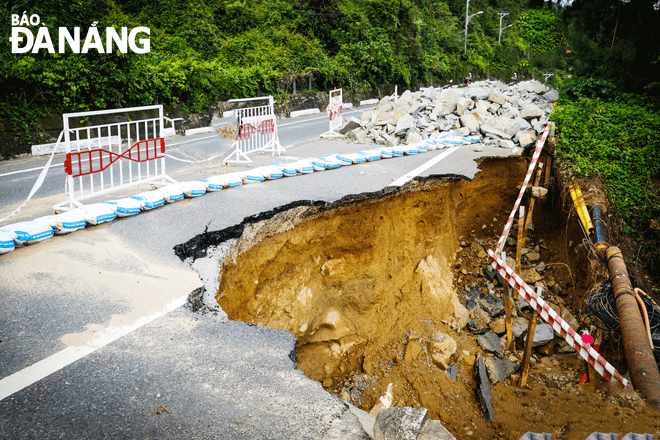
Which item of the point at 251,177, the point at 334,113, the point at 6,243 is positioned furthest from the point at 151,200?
the point at 334,113

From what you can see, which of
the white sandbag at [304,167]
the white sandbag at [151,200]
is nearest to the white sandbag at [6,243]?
the white sandbag at [151,200]

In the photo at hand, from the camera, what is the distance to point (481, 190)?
33.9 feet

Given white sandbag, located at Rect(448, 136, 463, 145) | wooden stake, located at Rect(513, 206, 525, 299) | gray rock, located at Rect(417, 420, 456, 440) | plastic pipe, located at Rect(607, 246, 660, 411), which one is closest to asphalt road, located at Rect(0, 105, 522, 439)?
gray rock, located at Rect(417, 420, 456, 440)

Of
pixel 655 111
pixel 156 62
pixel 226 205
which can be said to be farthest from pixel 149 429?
pixel 156 62

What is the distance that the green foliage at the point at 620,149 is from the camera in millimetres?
8406

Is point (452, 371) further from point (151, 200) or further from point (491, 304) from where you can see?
point (151, 200)

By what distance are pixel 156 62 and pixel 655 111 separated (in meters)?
16.6

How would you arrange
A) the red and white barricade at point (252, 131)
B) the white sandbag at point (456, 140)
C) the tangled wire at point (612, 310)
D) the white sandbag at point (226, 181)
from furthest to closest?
the white sandbag at point (456, 140), the red and white barricade at point (252, 131), the white sandbag at point (226, 181), the tangled wire at point (612, 310)

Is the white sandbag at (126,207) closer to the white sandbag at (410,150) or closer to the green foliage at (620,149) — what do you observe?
the white sandbag at (410,150)

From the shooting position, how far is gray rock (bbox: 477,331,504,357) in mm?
7441

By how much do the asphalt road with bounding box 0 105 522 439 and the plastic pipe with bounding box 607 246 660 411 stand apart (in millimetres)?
3285

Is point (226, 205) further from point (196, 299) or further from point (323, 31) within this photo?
point (323, 31)

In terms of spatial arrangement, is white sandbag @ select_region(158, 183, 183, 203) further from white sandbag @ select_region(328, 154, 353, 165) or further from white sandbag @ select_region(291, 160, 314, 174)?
white sandbag @ select_region(328, 154, 353, 165)

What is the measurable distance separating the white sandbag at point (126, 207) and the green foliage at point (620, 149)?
8055 mm
